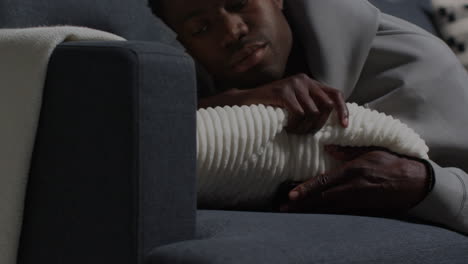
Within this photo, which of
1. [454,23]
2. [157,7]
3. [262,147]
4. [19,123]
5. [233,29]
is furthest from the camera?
[454,23]

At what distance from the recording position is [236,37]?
4.66 feet

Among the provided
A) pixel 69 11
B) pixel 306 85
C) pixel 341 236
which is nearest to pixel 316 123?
pixel 306 85

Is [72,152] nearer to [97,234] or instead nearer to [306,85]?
[97,234]

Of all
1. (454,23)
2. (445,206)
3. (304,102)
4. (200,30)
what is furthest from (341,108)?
(454,23)

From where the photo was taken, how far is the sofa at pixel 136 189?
3.18 ft

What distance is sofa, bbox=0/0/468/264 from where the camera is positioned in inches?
38.2

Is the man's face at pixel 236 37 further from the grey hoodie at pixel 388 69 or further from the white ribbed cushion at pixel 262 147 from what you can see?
the white ribbed cushion at pixel 262 147

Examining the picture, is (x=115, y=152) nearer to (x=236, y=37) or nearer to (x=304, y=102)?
(x=304, y=102)

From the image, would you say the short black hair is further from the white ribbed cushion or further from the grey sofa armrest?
the grey sofa armrest

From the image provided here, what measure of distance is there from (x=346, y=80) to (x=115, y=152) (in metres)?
0.64

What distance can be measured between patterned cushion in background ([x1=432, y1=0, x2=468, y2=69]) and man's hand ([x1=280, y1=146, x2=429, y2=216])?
2.69ft

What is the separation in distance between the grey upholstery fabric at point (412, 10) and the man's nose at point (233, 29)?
69 cm

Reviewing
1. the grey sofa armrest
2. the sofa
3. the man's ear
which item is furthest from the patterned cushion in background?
the grey sofa armrest

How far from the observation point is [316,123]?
4.19 feet
